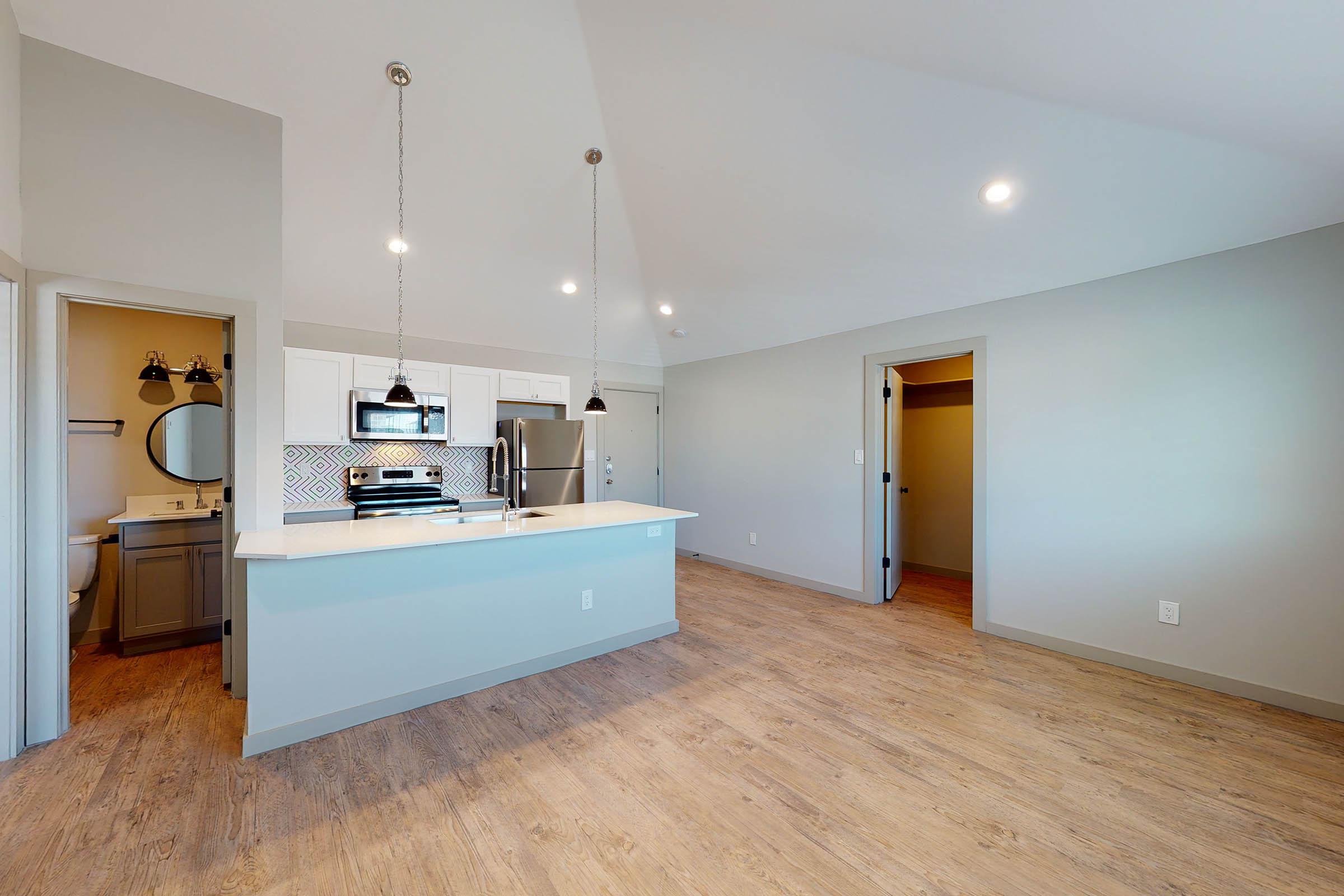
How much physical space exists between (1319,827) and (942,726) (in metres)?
1.18

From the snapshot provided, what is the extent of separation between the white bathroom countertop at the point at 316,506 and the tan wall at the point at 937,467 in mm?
5345

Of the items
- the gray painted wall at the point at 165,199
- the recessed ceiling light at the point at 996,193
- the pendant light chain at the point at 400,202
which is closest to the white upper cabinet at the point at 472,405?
the pendant light chain at the point at 400,202

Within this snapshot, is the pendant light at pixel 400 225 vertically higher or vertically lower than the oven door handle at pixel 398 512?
higher

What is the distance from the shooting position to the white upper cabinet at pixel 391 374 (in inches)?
169

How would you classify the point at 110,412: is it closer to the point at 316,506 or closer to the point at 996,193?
the point at 316,506

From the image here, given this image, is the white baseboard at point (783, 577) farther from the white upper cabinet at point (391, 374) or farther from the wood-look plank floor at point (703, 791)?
the white upper cabinet at point (391, 374)

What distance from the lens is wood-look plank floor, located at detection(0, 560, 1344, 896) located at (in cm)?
161

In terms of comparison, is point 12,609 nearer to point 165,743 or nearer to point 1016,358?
point 165,743

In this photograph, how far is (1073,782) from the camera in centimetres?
206

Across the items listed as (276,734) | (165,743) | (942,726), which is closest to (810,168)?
(942,726)

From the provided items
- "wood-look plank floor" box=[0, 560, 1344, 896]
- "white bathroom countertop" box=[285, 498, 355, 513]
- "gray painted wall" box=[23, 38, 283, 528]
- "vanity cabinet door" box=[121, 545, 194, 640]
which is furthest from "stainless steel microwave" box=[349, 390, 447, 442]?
"wood-look plank floor" box=[0, 560, 1344, 896]

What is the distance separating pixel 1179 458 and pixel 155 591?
20.6ft

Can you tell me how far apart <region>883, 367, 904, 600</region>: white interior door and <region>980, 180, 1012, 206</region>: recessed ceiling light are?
1663 millimetres

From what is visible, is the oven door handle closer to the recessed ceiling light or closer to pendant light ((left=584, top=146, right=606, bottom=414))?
pendant light ((left=584, top=146, right=606, bottom=414))
